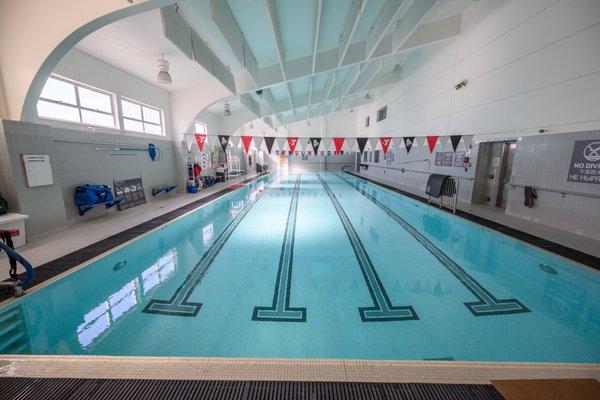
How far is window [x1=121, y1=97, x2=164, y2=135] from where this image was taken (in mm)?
6457

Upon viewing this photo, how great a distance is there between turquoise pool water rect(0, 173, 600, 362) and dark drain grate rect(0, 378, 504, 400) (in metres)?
0.54

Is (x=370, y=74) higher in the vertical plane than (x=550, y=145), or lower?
higher

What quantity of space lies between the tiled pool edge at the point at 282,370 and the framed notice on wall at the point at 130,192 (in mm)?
5463

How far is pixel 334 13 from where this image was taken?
4.84m

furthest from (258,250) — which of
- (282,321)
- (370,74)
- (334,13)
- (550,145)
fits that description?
(370,74)

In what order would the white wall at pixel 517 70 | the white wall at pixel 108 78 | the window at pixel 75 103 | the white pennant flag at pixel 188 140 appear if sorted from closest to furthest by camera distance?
the white wall at pixel 517 70, the window at pixel 75 103, the white wall at pixel 108 78, the white pennant flag at pixel 188 140

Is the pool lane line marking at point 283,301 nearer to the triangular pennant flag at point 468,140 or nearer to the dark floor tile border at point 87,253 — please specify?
the dark floor tile border at point 87,253

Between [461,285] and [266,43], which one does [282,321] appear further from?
[266,43]

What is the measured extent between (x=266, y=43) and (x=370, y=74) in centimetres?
516

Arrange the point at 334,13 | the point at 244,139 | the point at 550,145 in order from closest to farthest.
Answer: the point at 550,145 → the point at 334,13 → the point at 244,139

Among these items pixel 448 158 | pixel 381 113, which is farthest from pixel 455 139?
pixel 381 113

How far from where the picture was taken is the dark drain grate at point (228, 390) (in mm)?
1189

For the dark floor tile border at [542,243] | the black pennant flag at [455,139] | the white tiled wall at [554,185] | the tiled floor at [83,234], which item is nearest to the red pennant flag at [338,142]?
the black pennant flag at [455,139]

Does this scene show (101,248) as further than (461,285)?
Yes
